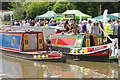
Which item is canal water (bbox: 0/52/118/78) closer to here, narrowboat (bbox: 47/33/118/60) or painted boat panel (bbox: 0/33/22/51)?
narrowboat (bbox: 47/33/118/60)

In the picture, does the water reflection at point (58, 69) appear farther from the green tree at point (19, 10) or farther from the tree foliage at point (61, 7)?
the green tree at point (19, 10)

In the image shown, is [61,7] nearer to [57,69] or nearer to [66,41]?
[66,41]

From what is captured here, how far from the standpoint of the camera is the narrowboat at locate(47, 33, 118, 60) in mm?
12328

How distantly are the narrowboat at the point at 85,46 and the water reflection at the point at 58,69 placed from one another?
480 millimetres

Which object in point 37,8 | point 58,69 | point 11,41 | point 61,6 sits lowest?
point 58,69

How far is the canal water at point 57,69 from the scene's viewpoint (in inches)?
383

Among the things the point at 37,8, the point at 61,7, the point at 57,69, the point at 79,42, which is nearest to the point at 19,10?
the point at 37,8

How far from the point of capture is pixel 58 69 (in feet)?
35.6

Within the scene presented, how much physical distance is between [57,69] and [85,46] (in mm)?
2988

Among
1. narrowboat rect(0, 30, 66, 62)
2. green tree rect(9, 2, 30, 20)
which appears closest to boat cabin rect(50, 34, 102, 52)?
narrowboat rect(0, 30, 66, 62)

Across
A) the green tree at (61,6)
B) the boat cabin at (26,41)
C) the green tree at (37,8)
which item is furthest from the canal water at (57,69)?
the green tree at (37,8)

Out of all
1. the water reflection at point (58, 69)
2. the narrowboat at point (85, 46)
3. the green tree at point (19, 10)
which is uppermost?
the green tree at point (19, 10)

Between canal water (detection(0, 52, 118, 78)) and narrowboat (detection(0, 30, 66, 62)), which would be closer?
canal water (detection(0, 52, 118, 78))

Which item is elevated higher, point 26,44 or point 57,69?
point 26,44
